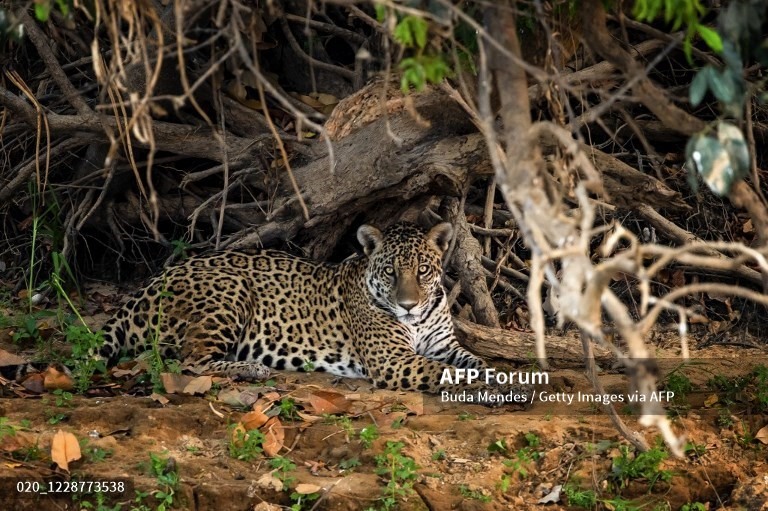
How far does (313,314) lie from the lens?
8.62 meters

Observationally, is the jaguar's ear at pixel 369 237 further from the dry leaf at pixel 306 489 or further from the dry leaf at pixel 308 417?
the dry leaf at pixel 306 489

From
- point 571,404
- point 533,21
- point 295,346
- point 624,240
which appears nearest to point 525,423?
point 571,404

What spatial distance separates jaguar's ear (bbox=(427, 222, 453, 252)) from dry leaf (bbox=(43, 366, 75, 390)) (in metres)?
2.82

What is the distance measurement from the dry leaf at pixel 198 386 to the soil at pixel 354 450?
0.16 feet

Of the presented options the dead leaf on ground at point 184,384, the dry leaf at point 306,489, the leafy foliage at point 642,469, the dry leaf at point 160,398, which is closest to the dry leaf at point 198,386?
the dead leaf on ground at point 184,384

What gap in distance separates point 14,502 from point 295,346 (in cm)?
302

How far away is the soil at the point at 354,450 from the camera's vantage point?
19.4 ft

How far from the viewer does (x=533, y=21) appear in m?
5.39

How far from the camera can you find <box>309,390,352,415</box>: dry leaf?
701 cm

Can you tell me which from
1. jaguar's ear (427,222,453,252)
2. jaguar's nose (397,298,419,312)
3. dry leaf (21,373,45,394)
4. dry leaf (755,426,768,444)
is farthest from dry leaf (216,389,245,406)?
dry leaf (755,426,768,444)

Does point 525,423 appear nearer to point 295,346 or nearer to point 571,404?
point 571,404

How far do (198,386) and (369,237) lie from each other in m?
1.93

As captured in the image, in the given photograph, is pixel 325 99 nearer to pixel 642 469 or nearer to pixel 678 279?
pixel 678 279

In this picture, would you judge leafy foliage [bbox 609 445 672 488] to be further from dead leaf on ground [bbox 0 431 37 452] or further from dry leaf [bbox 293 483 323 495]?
dead leaf on ground [bbox 0 431 37 452]
